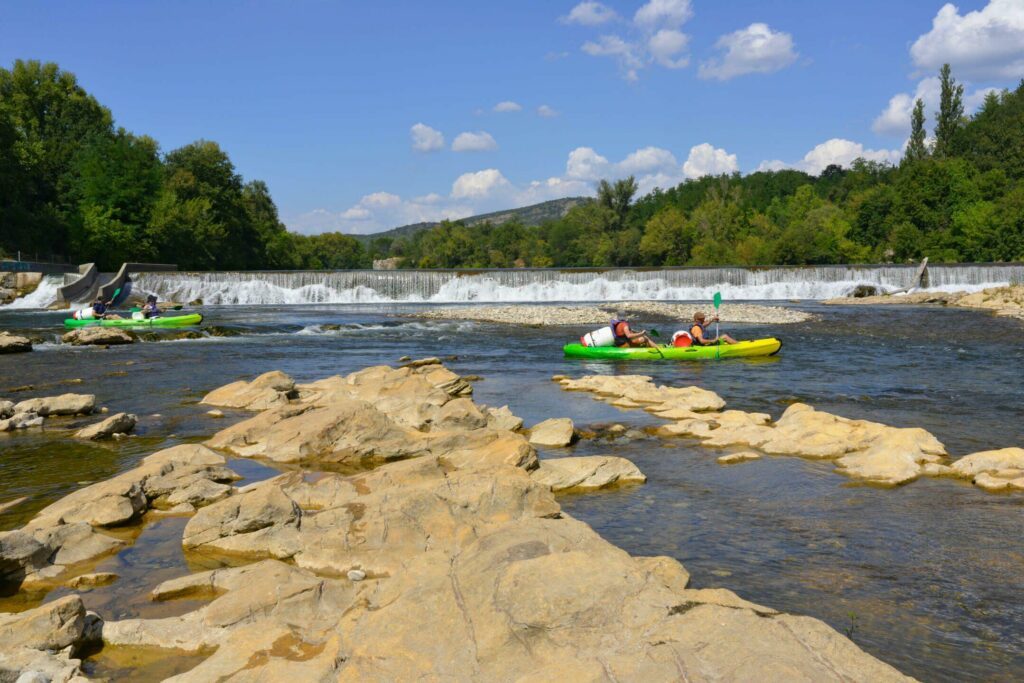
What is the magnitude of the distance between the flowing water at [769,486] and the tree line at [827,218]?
165 ft

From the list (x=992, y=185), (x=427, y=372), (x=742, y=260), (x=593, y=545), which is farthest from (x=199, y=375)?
(x=992, y=185)

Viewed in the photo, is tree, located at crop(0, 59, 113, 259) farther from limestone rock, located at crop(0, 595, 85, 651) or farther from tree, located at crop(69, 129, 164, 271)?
limestone rock, located at crop(0, 595, 85, 651)

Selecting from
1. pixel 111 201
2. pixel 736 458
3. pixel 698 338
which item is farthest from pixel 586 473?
pixel 111 201

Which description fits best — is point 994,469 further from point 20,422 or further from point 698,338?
point 20,422

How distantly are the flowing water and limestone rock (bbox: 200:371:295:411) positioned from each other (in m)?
0.48

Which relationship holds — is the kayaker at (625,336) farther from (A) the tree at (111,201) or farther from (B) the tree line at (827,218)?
(B) the tree line at (827,218)

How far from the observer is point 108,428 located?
10.4 meters

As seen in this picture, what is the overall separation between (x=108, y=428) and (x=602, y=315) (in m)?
24.5

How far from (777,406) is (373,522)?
28.8ft

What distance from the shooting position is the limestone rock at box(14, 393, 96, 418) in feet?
38.1

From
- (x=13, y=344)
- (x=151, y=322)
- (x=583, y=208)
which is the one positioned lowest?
(x=13, y=344)

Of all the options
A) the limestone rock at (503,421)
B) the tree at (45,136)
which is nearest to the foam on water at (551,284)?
the tree at (45,136)

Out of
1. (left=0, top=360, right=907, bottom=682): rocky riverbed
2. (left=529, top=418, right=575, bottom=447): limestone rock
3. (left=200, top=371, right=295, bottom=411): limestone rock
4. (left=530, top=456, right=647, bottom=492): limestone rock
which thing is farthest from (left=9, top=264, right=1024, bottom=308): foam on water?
(left=0, top=360, right=907, bottom=682): rocky riverbed

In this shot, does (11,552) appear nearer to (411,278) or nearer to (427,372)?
(427,372)
